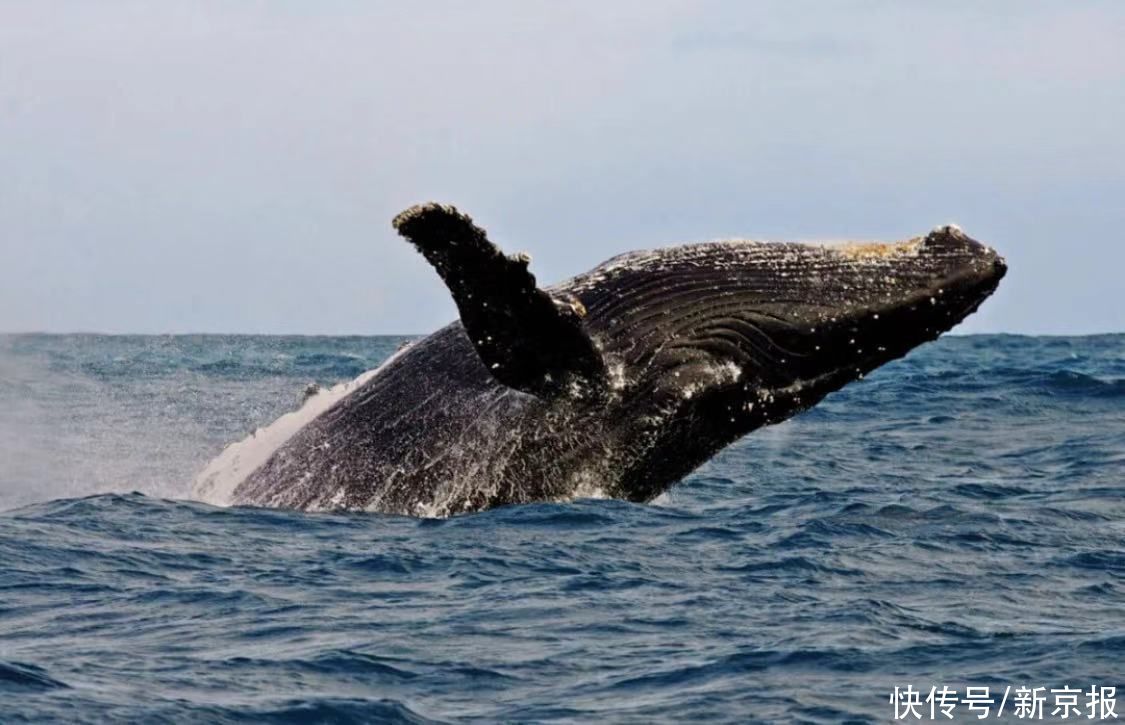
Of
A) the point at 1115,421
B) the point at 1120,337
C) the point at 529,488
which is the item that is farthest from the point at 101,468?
the point at 1120,337

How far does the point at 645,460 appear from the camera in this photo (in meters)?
12.1

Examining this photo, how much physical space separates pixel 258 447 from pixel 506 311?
11.2 ft

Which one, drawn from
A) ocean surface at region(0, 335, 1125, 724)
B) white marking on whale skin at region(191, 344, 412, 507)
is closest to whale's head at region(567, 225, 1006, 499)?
ocean surface at region(0, 335, 1125, 724)

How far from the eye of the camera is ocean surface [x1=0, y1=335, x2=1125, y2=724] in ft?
26.3

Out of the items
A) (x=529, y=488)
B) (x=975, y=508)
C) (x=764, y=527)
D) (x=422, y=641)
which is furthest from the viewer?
(x=975, y=508)

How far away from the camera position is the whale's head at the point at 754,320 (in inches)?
470

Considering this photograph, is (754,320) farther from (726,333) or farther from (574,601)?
(574,601)

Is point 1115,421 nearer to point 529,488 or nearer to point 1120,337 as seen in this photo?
point 529,488

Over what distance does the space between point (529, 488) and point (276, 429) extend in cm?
239

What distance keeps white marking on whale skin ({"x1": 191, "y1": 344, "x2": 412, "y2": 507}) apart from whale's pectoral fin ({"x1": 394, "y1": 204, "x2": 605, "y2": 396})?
1.81 metres

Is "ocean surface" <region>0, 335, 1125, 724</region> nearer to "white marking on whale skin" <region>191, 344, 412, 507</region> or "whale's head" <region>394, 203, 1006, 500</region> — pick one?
"white marking on whale skin" <region>191, 344, 412, 507</region>

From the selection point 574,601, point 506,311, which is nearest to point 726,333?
point 506,311

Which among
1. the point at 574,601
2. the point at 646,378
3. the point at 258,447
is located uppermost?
the point at 646,378

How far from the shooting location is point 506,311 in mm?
10781
